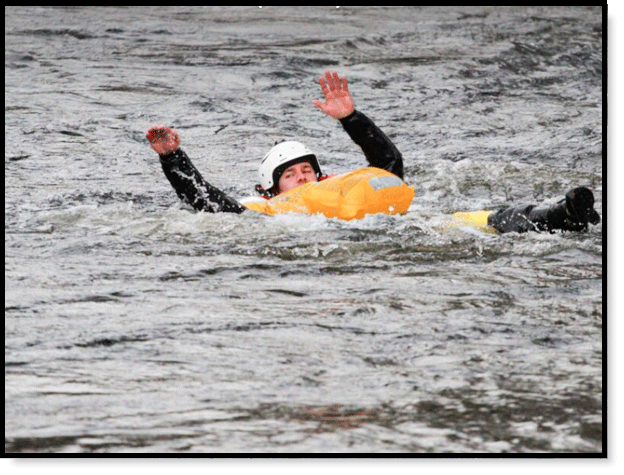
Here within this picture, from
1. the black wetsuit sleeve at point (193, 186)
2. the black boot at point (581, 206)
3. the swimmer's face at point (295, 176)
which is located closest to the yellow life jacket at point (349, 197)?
the black wetsuit sleeve at point (193, 186)

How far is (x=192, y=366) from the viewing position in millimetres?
4457

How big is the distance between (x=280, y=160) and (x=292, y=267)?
5.64 ft

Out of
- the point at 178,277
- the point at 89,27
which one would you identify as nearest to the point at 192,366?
the point at 178,277

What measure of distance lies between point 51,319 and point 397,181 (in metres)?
2.97

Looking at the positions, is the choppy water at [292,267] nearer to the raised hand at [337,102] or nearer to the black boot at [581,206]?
the black boot at [581,206]

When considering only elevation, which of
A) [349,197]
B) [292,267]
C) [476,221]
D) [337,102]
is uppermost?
[337,102]

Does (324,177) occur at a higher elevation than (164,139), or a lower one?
lower

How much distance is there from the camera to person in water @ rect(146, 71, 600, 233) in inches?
253

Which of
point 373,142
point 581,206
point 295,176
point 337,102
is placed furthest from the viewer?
point 295,176

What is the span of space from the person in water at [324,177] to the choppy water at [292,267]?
Answer: 155mm

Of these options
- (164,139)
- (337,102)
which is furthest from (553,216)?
(164,139)

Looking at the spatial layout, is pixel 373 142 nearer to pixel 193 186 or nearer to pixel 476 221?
pixel 476 221

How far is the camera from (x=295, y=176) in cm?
775
